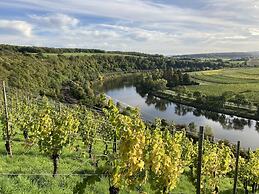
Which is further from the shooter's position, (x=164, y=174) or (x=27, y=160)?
(x=27, y=160)

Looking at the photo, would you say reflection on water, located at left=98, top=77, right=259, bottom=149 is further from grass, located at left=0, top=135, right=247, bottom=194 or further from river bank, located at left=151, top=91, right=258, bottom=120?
grass, located at left=0, top=135, right=247, bottom=194

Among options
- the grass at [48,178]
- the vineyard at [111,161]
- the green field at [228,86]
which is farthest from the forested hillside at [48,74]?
the grass at [48,178]

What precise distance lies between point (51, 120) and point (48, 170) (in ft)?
10.7

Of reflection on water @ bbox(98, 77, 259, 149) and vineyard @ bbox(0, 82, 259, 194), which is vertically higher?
vineyard @ bbox(0, 82, 259, 194)

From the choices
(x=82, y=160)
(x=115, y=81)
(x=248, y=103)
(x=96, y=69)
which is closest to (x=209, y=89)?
(x=248, y=103)

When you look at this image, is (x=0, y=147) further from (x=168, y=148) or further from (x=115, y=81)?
(x=115, y=81)

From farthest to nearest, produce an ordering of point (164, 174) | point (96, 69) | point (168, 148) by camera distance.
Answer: point (96, 69) → point (168, 148) → point (164, 174)

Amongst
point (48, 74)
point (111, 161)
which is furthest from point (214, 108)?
point (111, 161)

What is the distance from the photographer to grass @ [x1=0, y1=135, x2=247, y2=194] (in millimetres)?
13992

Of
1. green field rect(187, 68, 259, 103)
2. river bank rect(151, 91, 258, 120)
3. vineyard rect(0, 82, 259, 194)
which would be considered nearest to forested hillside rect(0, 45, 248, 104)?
river bank rect(151, 91, 258, 120)

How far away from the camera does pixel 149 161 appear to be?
13.4m

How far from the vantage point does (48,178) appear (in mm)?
17172

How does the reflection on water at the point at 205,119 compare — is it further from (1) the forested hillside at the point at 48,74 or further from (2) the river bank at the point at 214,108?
(1) the forested hillside at the point at 48,74

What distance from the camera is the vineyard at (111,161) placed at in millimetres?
10766
